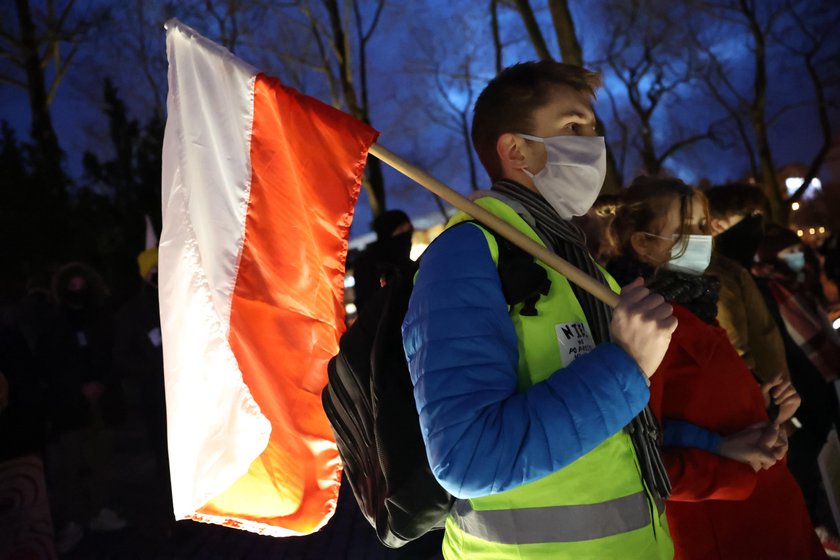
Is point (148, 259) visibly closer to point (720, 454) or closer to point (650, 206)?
point (650, 206)

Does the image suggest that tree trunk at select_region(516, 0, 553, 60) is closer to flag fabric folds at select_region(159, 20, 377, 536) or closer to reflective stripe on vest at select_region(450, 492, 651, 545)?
flag fabric folds at select_region(159, 20, 377, 536)

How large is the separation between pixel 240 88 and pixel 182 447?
1.11 meters

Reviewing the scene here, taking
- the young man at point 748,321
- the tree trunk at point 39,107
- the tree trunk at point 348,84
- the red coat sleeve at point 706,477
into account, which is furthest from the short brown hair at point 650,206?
the tree trunk at point 39,107

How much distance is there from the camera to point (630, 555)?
5.40 ft

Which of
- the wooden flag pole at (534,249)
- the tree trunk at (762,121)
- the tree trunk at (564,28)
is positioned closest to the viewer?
the wooden flag pole at (534,249)

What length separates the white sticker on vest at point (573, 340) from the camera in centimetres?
162

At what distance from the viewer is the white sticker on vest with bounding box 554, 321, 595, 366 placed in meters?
1.62

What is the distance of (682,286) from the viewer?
2.73 metres

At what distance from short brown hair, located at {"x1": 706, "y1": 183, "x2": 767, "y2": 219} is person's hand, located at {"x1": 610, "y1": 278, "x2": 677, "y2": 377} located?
3.34 meters

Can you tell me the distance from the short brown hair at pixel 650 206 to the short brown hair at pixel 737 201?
1774 mm

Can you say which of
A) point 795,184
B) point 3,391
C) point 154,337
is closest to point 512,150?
point 3,391

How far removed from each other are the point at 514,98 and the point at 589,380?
81cm

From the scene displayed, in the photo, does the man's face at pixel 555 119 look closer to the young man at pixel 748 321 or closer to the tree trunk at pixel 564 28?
the young man at pixel 748 321

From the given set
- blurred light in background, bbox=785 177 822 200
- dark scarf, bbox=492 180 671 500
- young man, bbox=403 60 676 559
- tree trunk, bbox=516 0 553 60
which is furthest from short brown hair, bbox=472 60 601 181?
blurred light in background, bbox=785 177 822 200
